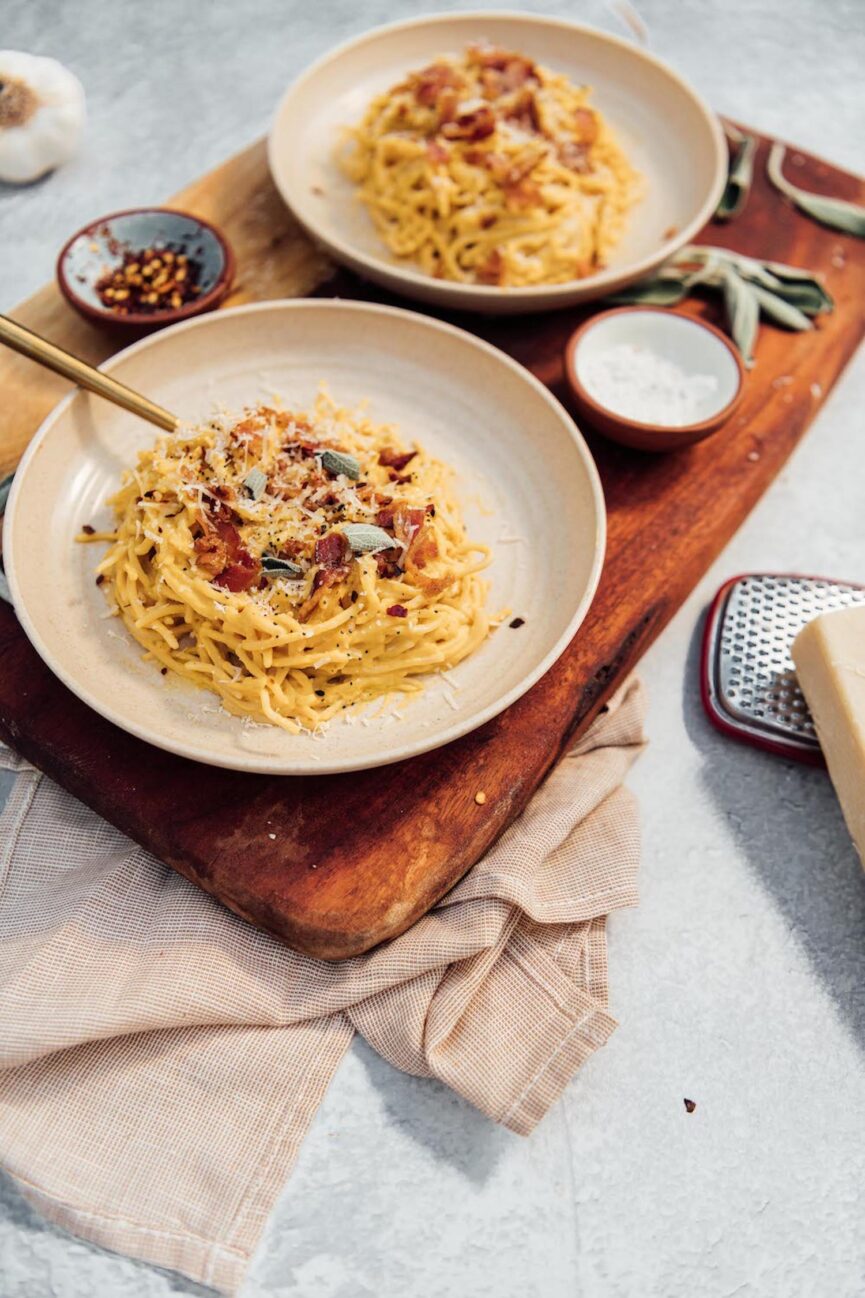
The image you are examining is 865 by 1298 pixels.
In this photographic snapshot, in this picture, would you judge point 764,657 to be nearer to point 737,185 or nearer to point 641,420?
point 641,420

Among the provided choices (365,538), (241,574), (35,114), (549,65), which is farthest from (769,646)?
(35,114)

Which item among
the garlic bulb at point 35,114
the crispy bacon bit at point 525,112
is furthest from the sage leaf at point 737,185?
the garlic bulb at point 35,114

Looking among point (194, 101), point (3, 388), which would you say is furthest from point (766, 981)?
point (194, 101)

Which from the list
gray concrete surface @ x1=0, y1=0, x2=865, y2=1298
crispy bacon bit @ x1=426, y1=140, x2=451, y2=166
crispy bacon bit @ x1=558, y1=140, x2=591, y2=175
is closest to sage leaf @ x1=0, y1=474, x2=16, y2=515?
gray concrete surface @ x1=0, y1=0, x2=865, y2=1298

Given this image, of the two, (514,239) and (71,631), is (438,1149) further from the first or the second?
(514,239)

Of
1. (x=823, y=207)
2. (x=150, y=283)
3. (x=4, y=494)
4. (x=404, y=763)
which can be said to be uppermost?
(x=823, y=207)

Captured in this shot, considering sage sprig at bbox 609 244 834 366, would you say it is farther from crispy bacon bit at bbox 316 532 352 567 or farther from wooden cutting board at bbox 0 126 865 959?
crispy bacon bit at bbox 316 532 352 567
